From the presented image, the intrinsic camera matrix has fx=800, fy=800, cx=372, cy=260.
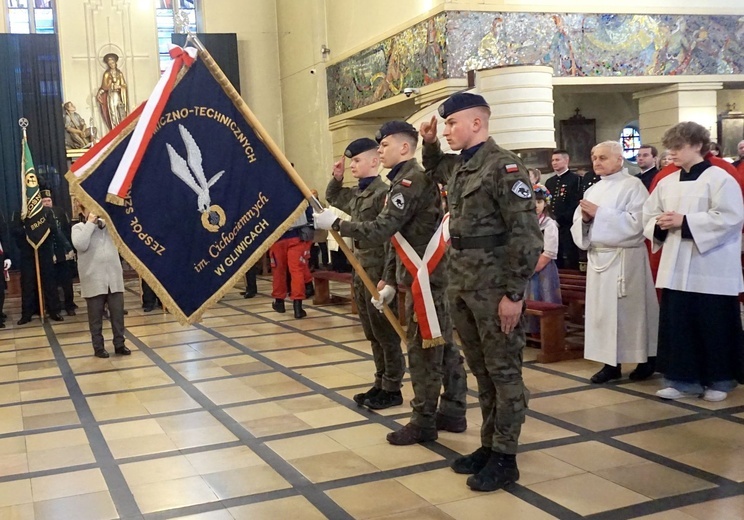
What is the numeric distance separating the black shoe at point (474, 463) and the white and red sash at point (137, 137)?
1927mm

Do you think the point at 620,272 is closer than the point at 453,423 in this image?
No

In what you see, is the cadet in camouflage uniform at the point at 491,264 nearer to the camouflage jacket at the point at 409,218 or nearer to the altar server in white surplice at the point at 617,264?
the camouflage jacket at the point at 409,218

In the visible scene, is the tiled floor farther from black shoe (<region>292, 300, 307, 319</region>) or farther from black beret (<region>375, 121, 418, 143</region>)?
black shoe (<region>292, 300, 307, 319</region>)

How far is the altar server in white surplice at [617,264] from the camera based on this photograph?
5.07m

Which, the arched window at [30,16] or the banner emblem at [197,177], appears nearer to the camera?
the banner emblem at [197,177]

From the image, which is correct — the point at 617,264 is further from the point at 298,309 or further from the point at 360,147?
the point at 298,309

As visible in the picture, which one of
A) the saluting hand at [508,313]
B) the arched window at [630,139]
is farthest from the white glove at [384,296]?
the arched window at [630,139]

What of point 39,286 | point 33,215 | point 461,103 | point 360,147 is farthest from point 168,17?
point 461,103

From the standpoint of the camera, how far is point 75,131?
15.6 m

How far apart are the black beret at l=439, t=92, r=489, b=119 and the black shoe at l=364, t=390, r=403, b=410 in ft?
6.76

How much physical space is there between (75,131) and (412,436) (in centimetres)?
1340

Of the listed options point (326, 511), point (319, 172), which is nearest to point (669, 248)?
point (326, 511)

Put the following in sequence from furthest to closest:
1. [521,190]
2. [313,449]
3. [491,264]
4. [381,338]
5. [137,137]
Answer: [381,338]
[313,449]
[137,137]
[491,264]
[521,190]

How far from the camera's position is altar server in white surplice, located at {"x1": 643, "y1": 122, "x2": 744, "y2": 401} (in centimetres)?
456
